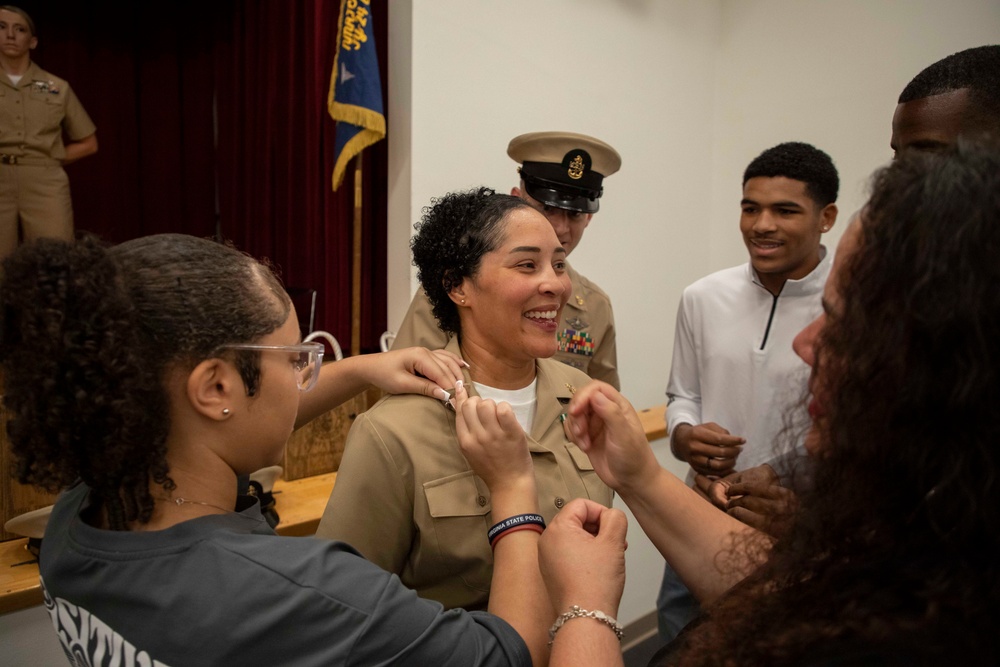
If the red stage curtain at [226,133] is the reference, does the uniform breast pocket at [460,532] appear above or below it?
below

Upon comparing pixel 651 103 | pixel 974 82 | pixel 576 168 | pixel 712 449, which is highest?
pixel 651 103

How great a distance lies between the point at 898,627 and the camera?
56cm

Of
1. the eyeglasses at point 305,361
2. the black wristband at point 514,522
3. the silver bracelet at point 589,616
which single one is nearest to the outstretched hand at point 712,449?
the black wristband at point 514,522

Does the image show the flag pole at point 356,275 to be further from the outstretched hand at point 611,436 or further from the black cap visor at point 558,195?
the outstretched hand at point 611,436

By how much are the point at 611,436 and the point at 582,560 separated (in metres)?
0.28

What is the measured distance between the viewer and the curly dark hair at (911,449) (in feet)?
1.86

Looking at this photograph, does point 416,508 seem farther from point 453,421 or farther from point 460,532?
point 453,421

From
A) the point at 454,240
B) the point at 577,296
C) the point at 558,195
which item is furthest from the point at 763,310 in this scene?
the point at 454,240

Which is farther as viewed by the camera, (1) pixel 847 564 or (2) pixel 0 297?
(2) pixel 0 297

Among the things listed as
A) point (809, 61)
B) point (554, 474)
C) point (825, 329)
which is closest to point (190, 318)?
point (825, 329)

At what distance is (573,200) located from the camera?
2480 mm

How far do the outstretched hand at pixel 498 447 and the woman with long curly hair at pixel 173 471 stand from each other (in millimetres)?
269

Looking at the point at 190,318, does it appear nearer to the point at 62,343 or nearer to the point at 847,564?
the point at 62,343

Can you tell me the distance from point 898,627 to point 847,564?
92 millimetres
